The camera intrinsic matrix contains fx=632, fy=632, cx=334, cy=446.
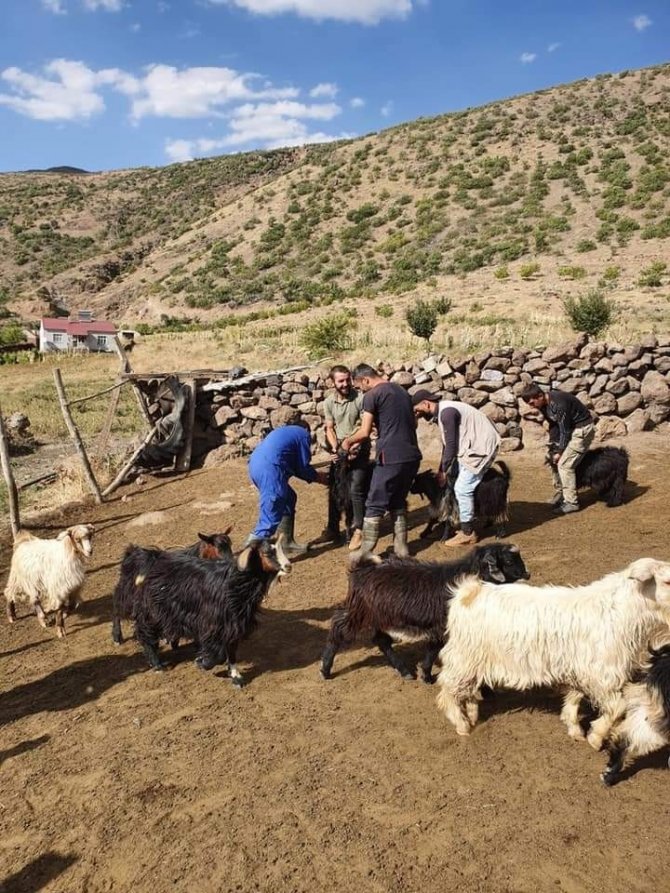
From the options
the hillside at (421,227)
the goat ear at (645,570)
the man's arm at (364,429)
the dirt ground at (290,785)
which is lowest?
the dirt ground at (290,785)

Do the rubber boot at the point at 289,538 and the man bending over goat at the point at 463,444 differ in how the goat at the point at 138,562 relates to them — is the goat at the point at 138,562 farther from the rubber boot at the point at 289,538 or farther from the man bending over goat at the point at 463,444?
the man bending over goat at the point at 463,444

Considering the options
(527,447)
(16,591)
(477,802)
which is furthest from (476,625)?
(527,447)

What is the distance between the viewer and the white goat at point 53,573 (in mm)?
5941

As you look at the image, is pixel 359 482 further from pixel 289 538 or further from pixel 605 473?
pixel 605 473

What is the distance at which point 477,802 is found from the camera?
354 cm

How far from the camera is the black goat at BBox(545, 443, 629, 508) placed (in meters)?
8.36

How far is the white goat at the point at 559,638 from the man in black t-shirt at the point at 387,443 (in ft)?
7.78

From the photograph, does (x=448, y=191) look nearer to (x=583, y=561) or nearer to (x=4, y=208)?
(x=583, y=561)

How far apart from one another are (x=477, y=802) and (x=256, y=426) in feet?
31.4

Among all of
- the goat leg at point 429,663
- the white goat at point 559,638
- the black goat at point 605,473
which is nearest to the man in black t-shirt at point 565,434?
the black goat at point 605,473

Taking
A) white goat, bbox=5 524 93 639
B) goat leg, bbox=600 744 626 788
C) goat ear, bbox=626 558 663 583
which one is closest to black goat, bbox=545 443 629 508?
goat ear, bbox=626 558 663 583

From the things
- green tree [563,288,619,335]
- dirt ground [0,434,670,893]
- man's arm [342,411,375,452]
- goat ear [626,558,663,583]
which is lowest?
dirt ground [0,434,670,893]

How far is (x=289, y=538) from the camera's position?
301 inches

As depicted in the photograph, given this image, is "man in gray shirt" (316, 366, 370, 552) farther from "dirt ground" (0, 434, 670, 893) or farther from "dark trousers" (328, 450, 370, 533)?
"dirt ground" (0, 434, 670, 893)
